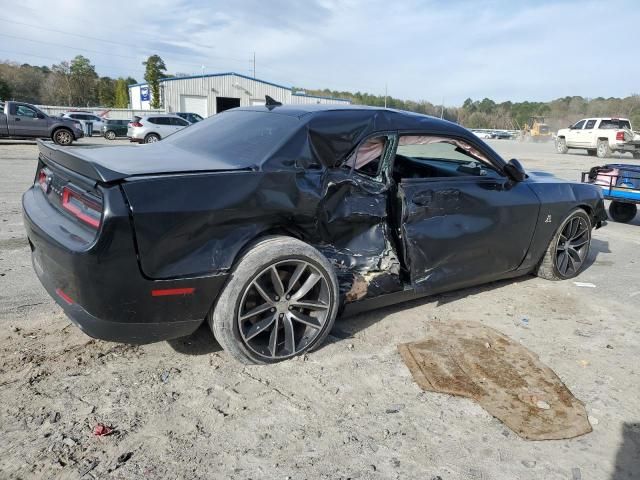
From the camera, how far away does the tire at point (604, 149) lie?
2386cm

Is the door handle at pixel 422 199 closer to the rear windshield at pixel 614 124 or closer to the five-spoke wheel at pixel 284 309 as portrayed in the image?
the five-spoke wheel at pixel 284 309

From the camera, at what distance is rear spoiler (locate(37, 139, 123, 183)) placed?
2.38 metres

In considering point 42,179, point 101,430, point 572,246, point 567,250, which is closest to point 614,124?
point 572,246

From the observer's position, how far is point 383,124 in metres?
3.47

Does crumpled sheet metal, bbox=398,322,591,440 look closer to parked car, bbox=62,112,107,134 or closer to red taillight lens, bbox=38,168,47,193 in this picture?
red taillight lens, bbox=38,168,47,193

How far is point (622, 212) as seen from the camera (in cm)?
842

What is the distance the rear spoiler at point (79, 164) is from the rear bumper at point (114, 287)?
10 centimetres

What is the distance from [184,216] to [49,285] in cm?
96

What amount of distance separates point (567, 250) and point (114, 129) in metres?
26.3

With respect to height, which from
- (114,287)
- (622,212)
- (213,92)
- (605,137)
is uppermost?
(213,92)

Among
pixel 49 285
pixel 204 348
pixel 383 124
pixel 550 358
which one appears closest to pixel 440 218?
pixel 383 124

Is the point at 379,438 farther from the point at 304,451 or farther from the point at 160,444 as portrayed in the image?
the point at 160,444

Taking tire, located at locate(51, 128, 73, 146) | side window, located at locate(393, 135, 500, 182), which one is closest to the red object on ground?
side window, located at locate(393, 135, 500, 182)

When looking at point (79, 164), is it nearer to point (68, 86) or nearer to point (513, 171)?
point (513, 171)
